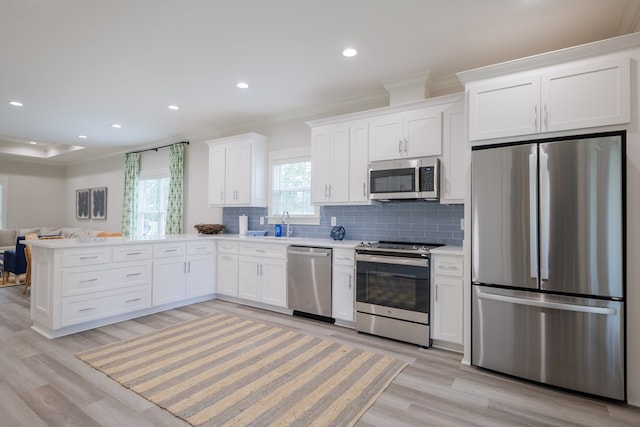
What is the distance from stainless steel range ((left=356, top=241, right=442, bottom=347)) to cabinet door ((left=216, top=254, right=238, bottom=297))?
6.47 ft

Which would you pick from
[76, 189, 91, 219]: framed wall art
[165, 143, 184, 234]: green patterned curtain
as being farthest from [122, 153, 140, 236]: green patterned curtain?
[76, 189, 91, 219]: framed wall art

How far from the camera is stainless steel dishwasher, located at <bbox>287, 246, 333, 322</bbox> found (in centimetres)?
390

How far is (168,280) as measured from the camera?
174 inches

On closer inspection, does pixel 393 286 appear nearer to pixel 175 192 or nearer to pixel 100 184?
pixel 175 192

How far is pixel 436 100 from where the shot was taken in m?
3.46

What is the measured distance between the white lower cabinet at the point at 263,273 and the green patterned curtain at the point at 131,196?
12.8ft

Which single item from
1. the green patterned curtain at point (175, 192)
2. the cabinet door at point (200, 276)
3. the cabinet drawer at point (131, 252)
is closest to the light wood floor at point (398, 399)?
the cabinet drawer at point (131, 252)

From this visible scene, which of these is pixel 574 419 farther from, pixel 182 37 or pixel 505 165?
pixel 182 37

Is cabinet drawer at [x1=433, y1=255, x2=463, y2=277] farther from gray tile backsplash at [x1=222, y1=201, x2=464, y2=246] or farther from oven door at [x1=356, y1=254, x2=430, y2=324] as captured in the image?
gray tile backsplash at [x1=222, y1=201, x2=464, y2=246]

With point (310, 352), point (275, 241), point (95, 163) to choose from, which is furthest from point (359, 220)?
point (95, 163)

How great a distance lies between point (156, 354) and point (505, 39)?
4.16 m

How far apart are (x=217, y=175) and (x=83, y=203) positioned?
5.95 meters

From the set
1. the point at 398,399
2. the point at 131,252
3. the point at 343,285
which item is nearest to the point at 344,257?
the point at 343,285

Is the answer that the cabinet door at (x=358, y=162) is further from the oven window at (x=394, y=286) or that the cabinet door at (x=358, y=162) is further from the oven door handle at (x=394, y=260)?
the oven window at (x=394, y=286)
